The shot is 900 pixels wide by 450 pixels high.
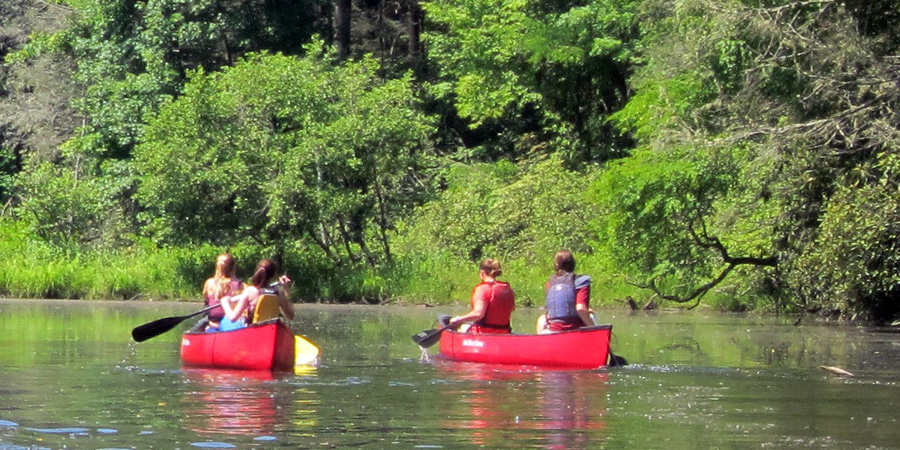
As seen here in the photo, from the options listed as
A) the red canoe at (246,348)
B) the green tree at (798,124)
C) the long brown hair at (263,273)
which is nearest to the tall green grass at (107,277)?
the green tree at (798,124)

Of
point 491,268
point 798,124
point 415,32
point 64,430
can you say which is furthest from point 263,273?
point 415,32

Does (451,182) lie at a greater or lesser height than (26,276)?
greater

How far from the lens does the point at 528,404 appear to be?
482 inches

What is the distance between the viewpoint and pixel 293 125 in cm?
3184

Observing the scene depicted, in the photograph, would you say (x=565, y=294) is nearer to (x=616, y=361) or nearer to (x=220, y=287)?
(x=616, y=361)

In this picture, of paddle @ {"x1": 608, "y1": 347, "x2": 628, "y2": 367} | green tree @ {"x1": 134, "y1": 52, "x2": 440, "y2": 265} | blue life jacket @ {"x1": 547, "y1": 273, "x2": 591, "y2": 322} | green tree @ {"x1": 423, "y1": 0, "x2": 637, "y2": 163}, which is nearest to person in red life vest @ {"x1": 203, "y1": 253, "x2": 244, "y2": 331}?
blue life jacket @ {"x1": 547, "y1": 273, "x2": 591, "y2": 322}

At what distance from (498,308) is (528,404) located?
471cm

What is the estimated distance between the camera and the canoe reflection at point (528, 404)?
10.2 meters

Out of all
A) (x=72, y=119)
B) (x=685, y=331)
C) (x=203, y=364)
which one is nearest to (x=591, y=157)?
(x=72, y=119)

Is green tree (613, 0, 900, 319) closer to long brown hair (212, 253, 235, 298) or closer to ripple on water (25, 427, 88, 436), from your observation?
long brown hair (212, 253, 235, 298)

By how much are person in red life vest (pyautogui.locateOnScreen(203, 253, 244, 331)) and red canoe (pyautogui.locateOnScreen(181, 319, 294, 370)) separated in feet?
1.57

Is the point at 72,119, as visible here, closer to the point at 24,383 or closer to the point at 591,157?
the point at 591,157

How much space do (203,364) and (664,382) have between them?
4.77 m

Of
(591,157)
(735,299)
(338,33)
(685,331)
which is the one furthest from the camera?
(338,33)
